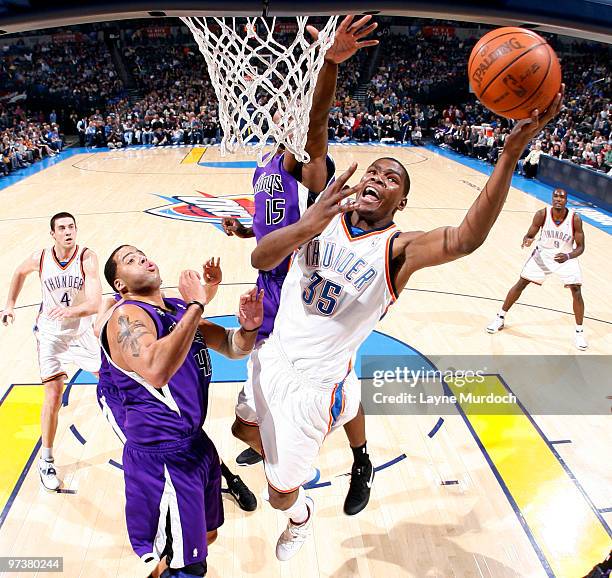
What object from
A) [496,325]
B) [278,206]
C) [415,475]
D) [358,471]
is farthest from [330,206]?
[496,325]

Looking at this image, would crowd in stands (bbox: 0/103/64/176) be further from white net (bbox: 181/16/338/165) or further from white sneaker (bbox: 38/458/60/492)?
white net (bbox: 181/16/338/165)

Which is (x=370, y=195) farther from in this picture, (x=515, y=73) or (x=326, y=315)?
(x=515, y=73)

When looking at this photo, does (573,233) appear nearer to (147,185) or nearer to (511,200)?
(511,200)

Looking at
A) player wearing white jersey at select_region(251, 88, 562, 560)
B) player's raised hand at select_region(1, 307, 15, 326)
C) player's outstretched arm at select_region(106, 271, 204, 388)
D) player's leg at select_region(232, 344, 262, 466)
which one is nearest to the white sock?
player wearing white jersey at select_region(251, 88, 562, 560)

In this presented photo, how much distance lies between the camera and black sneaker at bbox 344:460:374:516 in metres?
3.69

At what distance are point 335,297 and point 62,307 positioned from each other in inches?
85.0

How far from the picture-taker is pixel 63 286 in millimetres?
4270

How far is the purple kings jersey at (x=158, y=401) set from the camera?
2.68 m

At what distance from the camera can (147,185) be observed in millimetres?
13852

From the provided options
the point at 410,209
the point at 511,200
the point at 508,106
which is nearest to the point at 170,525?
the point at 508,106

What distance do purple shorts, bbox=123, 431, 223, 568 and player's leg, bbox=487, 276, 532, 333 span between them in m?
4.28

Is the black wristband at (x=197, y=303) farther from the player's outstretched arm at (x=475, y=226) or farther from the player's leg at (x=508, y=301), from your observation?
the player's leg at (x=508, y=301)

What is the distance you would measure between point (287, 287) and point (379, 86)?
25183mm

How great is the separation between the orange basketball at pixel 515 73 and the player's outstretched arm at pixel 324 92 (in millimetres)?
482
